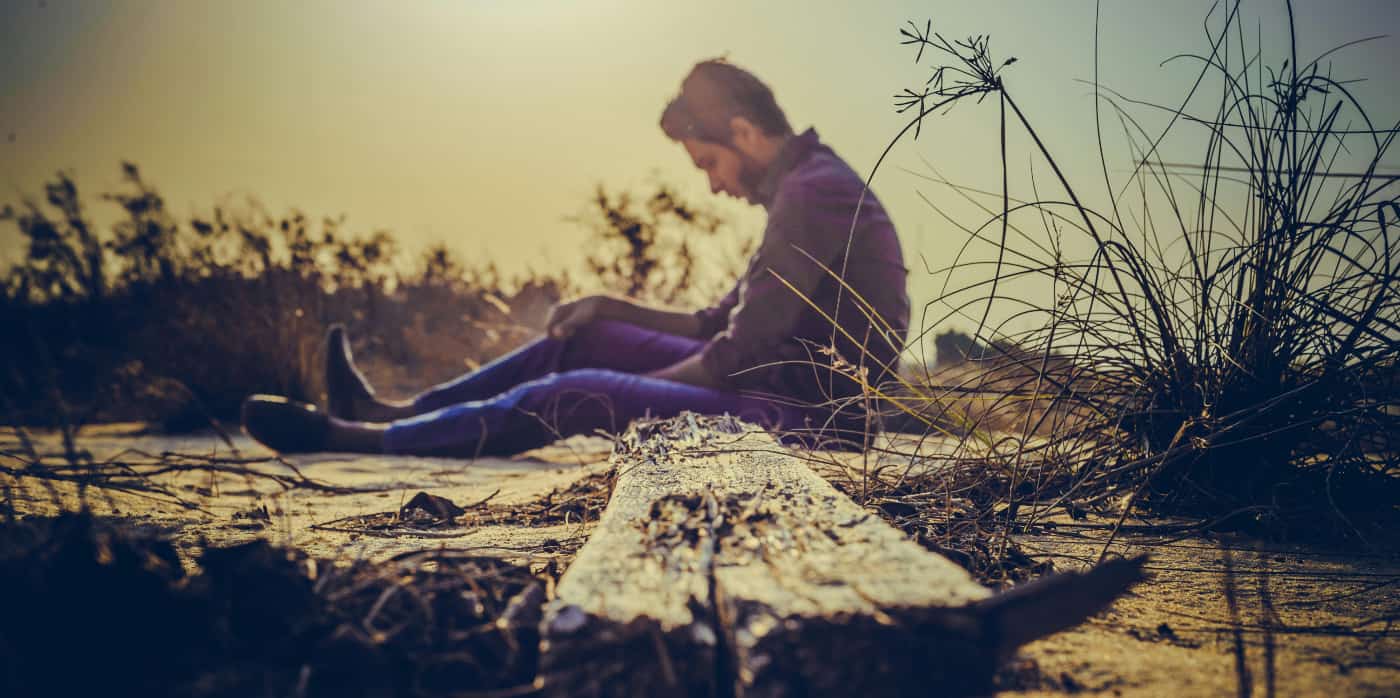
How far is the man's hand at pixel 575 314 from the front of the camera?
419cm

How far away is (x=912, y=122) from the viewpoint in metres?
1.57

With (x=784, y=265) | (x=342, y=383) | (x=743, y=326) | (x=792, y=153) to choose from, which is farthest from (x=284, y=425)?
(x=792, y=153)

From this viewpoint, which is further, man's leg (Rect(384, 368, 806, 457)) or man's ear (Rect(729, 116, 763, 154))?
man's ear (Rect(729, 116, 763, 154))

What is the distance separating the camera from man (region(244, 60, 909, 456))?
329 cm

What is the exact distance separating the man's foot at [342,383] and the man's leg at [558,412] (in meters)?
0.90

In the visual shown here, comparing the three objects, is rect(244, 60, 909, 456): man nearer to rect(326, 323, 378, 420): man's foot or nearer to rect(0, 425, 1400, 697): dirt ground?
rect(326, 323, 378, 420): man's foot

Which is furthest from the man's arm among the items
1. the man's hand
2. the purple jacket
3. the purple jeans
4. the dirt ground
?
the dirt ground

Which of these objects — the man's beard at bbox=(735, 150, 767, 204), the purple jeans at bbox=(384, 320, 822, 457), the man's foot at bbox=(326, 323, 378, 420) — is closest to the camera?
the purple jeans at bbox=(384, 320, 822, 457)

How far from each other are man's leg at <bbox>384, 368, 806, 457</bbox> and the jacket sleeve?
25 centimetres

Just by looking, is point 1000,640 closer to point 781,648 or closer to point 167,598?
point 781,648

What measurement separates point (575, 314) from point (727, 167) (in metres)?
1.08

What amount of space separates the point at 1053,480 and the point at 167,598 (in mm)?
1894

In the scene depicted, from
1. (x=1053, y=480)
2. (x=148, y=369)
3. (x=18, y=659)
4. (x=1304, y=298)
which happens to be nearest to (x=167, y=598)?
(x=18, y=659)

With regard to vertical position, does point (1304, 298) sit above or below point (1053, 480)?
above
